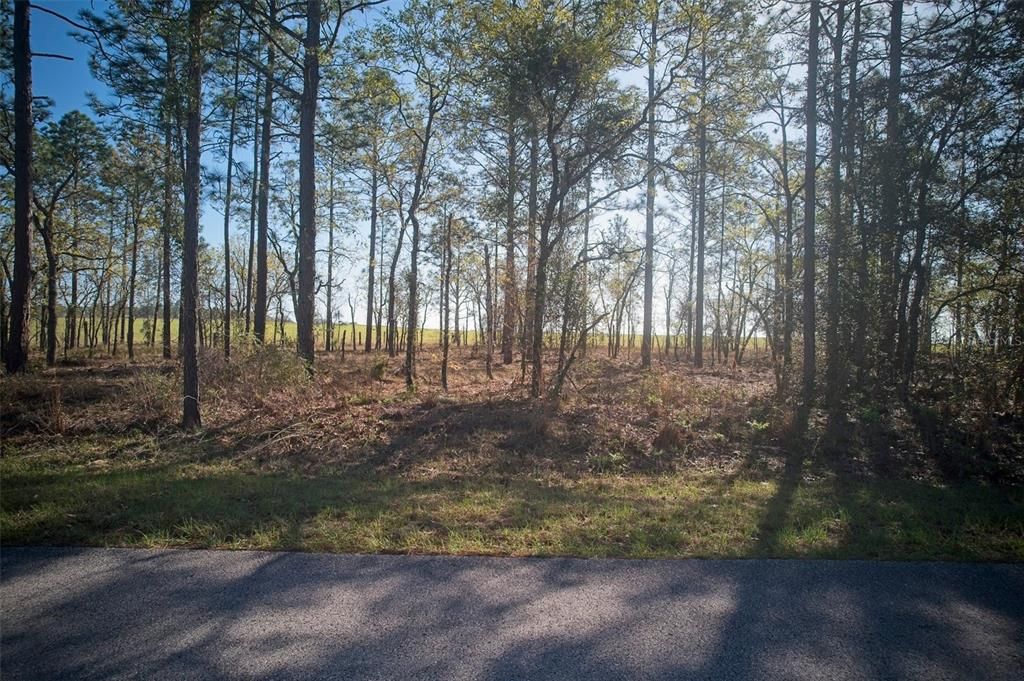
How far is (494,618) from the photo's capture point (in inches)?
138

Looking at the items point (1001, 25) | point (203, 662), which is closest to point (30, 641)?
point (203, 662)

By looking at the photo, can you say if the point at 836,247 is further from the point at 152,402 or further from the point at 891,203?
the point at 152,402

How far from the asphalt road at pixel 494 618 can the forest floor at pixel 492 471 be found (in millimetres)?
427

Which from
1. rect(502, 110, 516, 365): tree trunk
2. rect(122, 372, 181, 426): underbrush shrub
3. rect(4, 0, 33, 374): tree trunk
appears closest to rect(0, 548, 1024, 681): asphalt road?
rect(122, 372, 181, 426): underbrush shrub

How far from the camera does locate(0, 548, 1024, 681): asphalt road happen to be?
9.94ft

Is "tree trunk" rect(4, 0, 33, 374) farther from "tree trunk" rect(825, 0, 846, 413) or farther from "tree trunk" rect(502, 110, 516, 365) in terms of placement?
"tree trunk" rect(825, 0, 846, 413)

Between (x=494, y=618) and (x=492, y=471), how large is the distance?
4293 mm

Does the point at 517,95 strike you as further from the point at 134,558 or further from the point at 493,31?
the point at 134,558

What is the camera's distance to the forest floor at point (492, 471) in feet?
16.5

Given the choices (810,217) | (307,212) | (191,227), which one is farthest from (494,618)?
(810,217)

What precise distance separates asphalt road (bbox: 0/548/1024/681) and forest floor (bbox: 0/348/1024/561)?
1.40 feet

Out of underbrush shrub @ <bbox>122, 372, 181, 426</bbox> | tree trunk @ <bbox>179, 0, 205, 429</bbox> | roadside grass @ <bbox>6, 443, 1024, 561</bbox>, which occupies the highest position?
tree trunk @ <bbox>179, 0, 205, 429</bbox>

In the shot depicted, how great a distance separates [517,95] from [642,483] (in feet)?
26.1

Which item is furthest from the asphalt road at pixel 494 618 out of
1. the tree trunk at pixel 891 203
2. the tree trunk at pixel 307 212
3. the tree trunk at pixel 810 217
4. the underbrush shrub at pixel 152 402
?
the tree trunk at pixel 891 203
